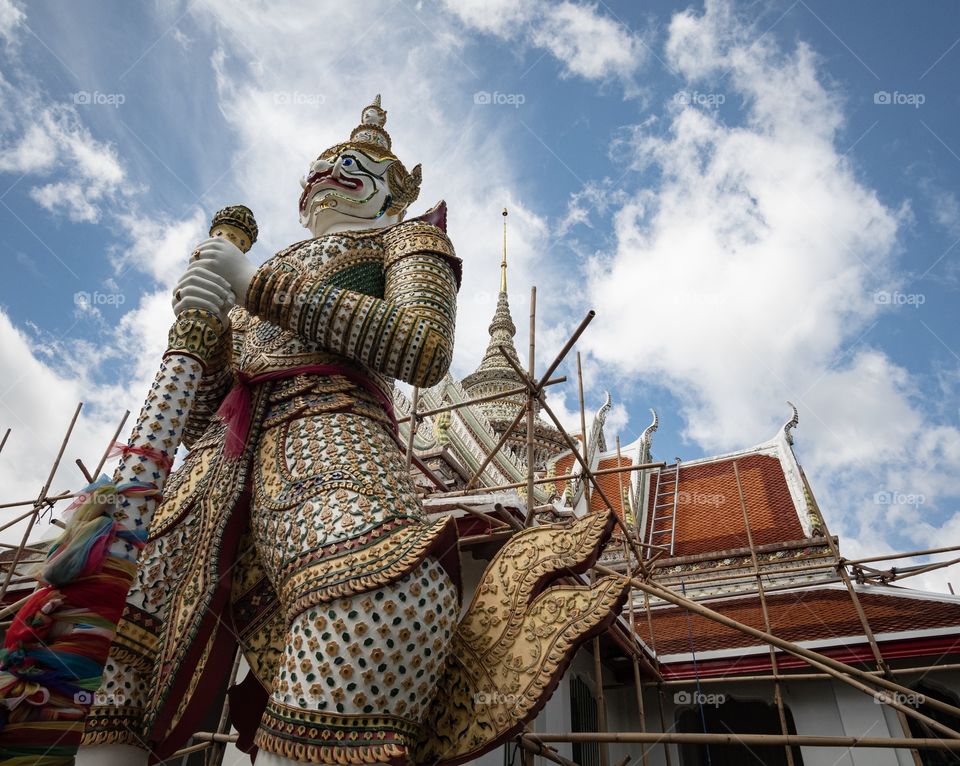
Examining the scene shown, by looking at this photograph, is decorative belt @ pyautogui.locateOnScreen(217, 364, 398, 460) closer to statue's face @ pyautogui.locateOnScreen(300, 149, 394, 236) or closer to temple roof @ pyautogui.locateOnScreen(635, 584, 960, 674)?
statue's face @ pyautogui.locateOnScreen(300, 149, 394, 236)

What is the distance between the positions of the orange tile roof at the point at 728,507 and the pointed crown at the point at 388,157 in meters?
7.25

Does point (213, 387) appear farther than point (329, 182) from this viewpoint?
No

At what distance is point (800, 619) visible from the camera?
6.88m

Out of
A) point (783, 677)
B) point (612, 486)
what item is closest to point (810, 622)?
point (783, 677)

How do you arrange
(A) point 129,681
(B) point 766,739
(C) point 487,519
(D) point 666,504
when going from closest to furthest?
(A) point 129,681 → (B) point 766,739 → (C) point 487,519 → (D) point 666,504

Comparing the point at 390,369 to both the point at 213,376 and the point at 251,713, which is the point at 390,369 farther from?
the point at 251,713

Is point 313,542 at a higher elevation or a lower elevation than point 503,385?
lower

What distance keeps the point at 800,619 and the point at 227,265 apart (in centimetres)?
656

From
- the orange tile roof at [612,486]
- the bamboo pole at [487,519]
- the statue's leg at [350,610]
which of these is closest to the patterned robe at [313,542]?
the statue's leg at [350,610]

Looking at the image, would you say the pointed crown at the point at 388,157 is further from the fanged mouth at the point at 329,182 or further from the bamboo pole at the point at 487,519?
the bamboo pole at the point at 487,519

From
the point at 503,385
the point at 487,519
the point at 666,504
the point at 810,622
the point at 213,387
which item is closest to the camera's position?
the point at 213,387

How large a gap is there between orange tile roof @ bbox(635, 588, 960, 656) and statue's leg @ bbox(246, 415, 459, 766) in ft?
17.6

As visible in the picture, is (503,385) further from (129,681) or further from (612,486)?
(129,681)

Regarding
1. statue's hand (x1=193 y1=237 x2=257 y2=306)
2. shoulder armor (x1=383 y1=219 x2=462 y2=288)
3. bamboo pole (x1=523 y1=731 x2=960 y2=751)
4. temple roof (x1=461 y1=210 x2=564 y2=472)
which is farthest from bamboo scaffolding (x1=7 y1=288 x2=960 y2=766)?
temple roof (x1=461 y1=210 x2=564 y2=472)
